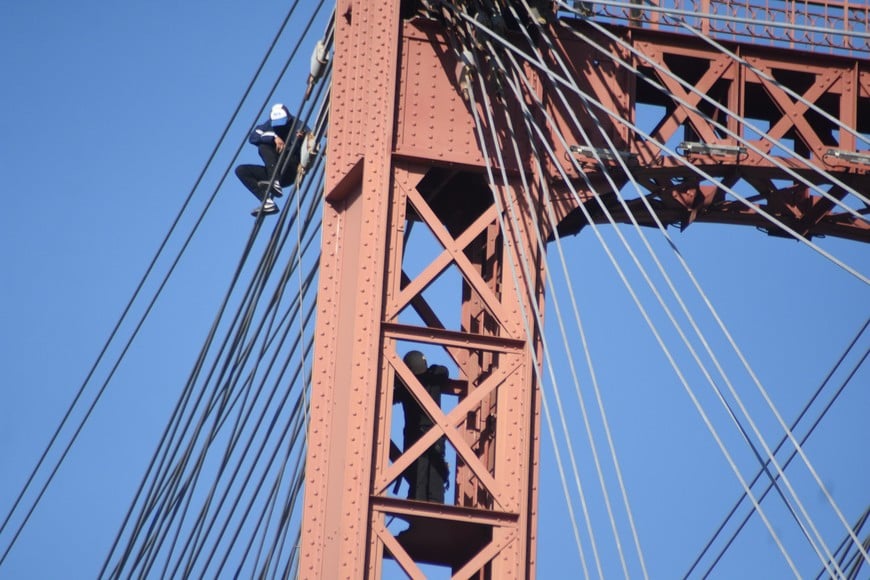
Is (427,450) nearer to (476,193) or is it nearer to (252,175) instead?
(476,193)

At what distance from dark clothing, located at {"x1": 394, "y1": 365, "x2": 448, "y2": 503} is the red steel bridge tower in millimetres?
238

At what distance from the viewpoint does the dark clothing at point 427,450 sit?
16422mm

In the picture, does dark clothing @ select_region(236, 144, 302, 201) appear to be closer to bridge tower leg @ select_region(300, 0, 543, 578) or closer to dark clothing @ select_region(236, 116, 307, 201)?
dark clothing @ select_region(236, 116, 307, 201)

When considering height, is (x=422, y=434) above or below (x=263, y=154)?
below

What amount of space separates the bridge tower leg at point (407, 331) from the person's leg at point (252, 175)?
4496 millimetres

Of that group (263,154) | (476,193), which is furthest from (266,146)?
(476,193)

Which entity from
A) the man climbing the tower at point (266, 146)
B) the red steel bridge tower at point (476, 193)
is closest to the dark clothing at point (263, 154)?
the man climbing the tower at point (266, 146)

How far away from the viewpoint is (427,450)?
1645cm

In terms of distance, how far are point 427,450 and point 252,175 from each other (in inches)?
262

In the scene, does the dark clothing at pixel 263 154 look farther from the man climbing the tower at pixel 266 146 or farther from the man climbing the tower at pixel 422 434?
the man climbing the tower at pixel 422 434

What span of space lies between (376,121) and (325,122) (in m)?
2.11

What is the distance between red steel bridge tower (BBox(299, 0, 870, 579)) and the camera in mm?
15648

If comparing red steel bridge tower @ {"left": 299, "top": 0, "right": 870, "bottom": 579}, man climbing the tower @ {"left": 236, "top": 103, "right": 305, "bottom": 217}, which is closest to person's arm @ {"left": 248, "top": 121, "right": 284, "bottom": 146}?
man climbing the tower @ {"left": 236, "top": 103, "right": 305, "bottom": 217}

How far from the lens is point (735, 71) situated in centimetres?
1897
